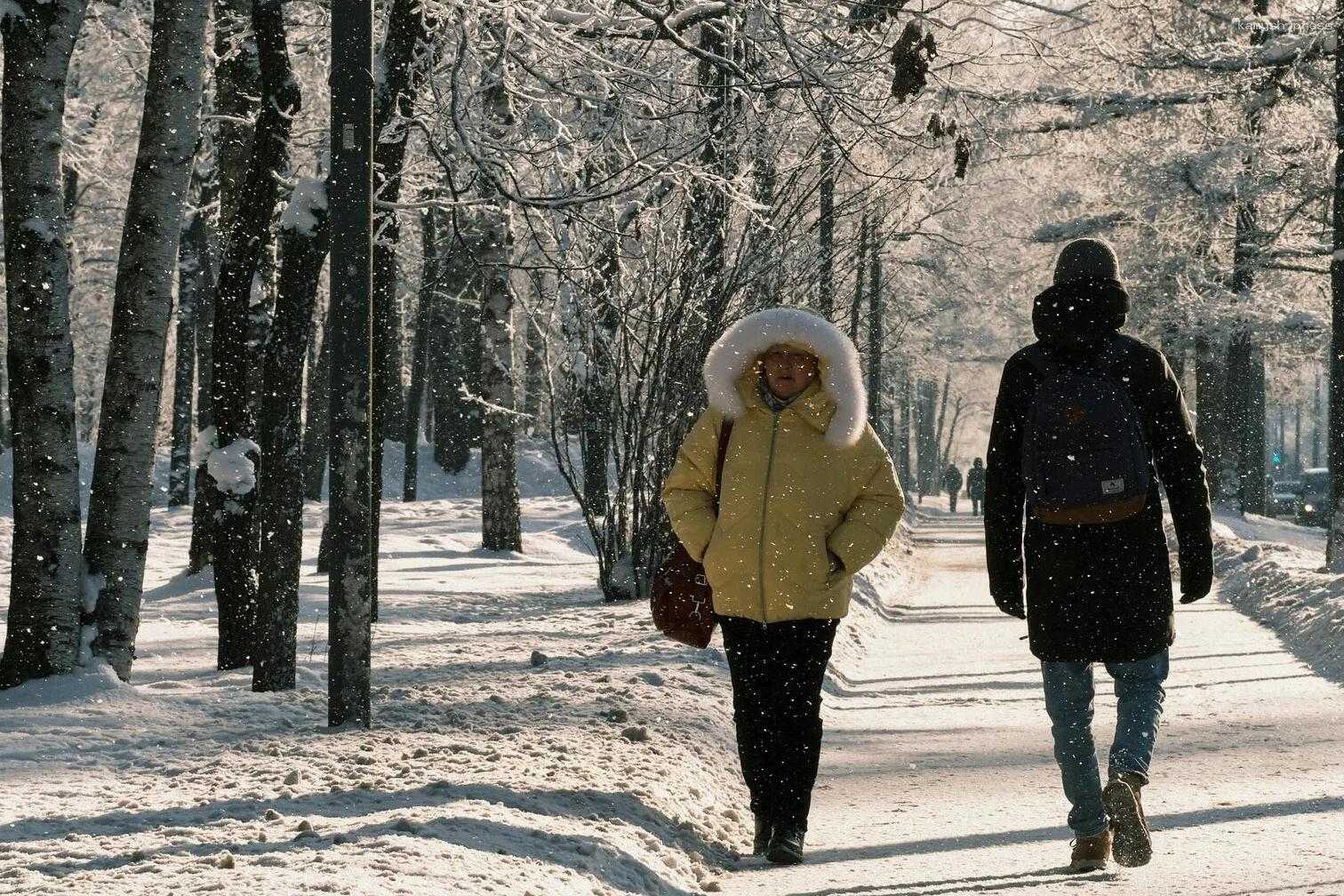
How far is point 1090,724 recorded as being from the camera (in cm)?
550

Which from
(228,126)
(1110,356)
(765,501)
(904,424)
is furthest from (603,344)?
(904,424)

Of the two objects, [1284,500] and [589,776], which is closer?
[589,776]

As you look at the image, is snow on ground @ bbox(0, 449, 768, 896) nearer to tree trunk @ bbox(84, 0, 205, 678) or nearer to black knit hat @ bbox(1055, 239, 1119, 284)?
tree trunk @ bbox(84, 0, 205, 678)

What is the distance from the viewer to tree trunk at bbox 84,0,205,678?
840 centimetres

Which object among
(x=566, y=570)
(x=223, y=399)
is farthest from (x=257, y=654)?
(x=566, y=570)

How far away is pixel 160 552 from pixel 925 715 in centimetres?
1217

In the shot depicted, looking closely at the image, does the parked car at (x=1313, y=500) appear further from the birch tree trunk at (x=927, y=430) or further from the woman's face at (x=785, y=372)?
the woman's face at (x=785, y=372)

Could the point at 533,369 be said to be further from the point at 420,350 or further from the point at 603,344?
the point at 603,344

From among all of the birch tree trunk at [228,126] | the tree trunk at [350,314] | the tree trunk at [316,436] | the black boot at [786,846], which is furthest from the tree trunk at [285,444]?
the tree trunk at [316,436]

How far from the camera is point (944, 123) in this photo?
877 cm

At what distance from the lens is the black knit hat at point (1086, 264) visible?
18.3ft

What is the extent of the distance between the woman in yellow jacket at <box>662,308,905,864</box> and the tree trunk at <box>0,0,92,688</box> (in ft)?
12.0

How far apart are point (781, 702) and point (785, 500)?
0.71m

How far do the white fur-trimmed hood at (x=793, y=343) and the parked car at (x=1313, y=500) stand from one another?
38850mm
